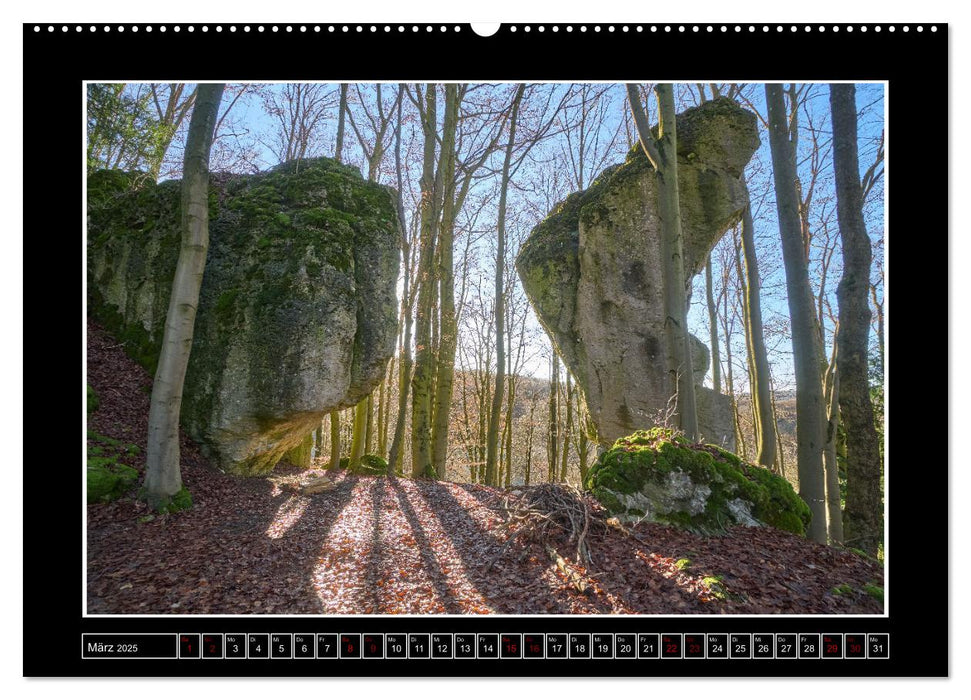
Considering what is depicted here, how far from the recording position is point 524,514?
4.23 m

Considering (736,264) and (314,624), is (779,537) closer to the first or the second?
(314,624)

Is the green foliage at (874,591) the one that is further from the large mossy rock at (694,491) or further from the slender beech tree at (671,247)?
the slender beech tree at (671,247)

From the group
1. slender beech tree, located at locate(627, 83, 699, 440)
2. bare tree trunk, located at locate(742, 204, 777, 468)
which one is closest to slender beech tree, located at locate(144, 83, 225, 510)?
slender beech tree, located at locate(627, 83, 699, 440)

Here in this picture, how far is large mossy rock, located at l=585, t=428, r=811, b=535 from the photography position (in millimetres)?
4098

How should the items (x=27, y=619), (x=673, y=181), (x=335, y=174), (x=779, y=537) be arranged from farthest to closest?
(x=335, y=174), (x=673, y=181), (x=779, y=537), (x=27, y=619)

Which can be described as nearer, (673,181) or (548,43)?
(548,43)

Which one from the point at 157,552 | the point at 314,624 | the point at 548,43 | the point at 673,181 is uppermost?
the point at 673,181

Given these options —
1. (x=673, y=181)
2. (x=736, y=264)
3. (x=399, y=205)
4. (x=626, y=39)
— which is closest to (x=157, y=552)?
(x=626, y=39)

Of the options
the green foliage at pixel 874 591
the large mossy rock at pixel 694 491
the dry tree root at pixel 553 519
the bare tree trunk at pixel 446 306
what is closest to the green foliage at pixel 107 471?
the dry tree root at pixel 553 519

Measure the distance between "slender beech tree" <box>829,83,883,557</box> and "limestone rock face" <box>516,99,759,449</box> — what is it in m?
4.38

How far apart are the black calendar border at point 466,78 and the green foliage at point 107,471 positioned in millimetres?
2999

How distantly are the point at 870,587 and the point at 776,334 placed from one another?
10.1 meters

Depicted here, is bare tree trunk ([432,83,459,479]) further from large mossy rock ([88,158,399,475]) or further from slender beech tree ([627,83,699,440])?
slender beech tree ([627,83,699,440])

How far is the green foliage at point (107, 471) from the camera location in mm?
4770
